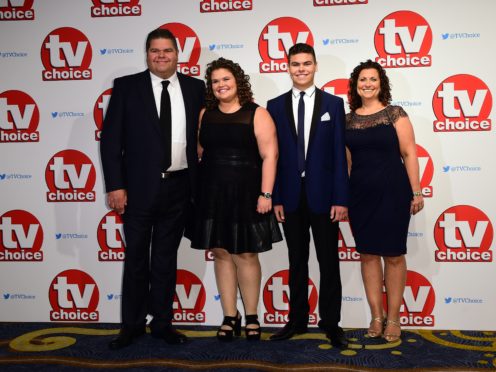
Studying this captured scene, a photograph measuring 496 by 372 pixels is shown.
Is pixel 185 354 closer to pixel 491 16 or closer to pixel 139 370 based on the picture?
pixel 139 370

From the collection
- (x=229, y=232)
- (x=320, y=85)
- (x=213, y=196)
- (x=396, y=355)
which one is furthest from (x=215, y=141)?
(x=396, y=355)

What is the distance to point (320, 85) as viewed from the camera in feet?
11.1

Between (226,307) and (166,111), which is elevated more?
(166,111)

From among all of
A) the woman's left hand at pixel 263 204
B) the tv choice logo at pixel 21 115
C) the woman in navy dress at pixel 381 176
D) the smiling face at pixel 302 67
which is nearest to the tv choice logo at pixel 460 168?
the woman in navy dress at pixel 381 176

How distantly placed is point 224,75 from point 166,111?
42 centimetres

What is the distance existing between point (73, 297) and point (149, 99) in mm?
1635

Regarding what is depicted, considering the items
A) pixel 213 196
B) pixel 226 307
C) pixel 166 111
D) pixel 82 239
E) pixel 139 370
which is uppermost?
pixel 166 111

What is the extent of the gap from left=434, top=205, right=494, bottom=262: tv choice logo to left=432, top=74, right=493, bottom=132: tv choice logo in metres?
0.55

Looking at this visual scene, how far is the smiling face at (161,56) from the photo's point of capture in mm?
2934

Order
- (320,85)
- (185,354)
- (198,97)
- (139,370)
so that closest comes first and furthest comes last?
1. (139,370)
2. (185,354)
3. (198,97)
4. (320,85)

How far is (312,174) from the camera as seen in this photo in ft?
9.35

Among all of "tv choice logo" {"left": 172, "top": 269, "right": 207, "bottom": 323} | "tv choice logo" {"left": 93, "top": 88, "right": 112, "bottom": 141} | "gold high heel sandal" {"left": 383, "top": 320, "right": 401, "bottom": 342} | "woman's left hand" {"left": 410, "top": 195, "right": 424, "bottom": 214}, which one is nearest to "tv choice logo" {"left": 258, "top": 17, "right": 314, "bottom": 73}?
"tv choice logo" {"left": 93, "top": 88, "right": 112, "bottom": 141}

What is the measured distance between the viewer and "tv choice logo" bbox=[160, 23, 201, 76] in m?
3.45

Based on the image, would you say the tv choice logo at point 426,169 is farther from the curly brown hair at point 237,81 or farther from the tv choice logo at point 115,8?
the tv choice logo at point 115,8
